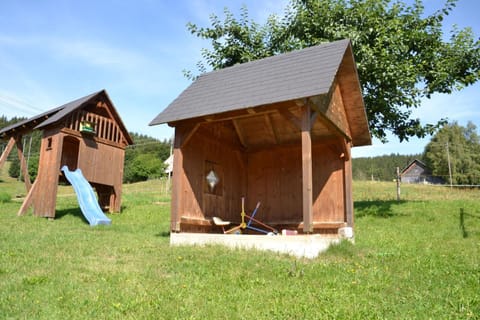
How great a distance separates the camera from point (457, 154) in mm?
50906

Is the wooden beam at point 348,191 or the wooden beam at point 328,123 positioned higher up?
the wooden beam at point 328,123

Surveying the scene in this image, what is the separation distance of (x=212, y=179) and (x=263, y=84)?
3209 millimetres

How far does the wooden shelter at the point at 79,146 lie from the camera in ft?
48.2

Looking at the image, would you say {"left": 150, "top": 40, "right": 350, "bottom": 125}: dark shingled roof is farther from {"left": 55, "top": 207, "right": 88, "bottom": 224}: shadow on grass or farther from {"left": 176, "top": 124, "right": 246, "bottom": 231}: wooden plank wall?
{"left": 55, "top": 207, "right": 88, "bottom": 224}: shadow on grass

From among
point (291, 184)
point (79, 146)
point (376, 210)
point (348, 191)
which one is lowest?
point (376, 210)

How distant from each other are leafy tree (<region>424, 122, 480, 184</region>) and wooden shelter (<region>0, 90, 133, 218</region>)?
42.0 metres

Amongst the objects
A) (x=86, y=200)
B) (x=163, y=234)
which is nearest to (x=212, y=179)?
(x=163, y=234)

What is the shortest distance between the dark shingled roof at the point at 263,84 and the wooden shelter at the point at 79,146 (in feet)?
23.6

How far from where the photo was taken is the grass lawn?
4.19 metres

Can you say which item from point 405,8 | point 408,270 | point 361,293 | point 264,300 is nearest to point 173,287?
point 264,300

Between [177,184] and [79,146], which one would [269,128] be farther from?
[79,146]

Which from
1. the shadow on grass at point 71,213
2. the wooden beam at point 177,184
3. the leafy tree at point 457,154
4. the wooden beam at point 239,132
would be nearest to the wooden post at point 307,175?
the wooden beam at point 177,184

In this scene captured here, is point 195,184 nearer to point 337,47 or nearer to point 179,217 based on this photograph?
point 179,217

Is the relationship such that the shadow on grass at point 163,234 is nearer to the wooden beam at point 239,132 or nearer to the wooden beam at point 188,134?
the wooden beam at point 188,134
